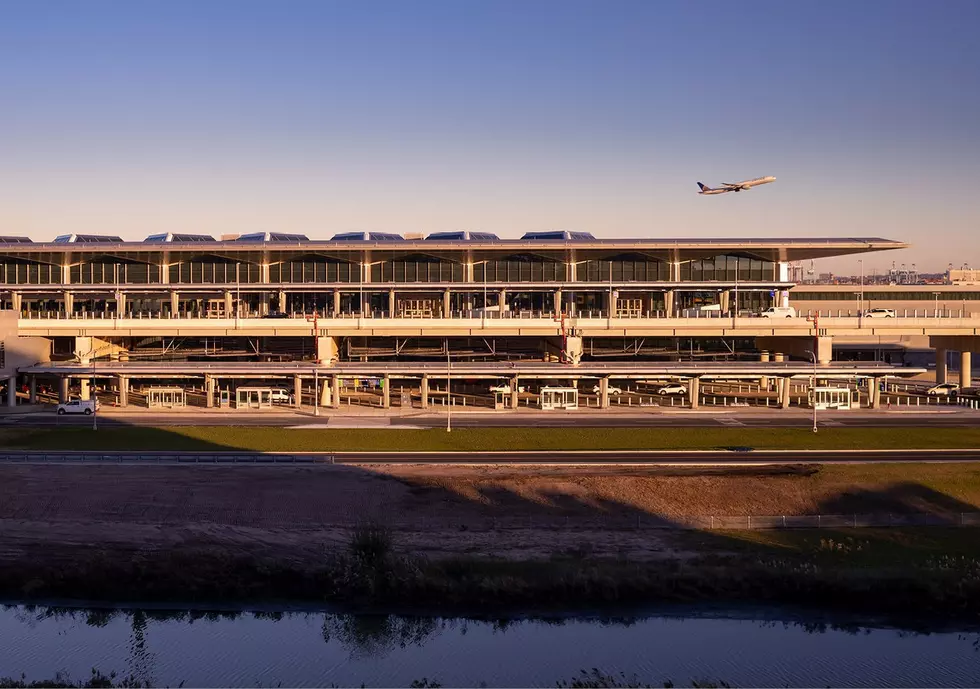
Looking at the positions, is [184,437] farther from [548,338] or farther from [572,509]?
[548,338]

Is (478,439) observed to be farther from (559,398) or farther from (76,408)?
(76,408)

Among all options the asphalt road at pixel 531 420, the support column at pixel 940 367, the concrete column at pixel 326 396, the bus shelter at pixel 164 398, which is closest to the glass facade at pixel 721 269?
the support column at pixel 940 367

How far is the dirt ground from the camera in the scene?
162 feet

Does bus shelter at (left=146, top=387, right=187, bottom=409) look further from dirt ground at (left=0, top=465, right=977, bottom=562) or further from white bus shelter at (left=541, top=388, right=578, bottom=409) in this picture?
white bus shelter at (left=541, top=388, right=578, bottom=409)

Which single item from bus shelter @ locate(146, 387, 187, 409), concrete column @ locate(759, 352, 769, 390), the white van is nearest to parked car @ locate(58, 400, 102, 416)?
bus shelter @ locate(146, 387, 187, 409)

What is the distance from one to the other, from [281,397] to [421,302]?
65.9 ft

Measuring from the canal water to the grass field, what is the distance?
22.6 metres

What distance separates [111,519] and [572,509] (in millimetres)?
23644

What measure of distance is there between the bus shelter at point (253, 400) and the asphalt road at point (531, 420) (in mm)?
3331

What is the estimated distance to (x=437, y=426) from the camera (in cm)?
7525

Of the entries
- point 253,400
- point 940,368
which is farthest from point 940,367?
point 253,400

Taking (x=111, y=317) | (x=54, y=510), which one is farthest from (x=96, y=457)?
(x=111, y=317)

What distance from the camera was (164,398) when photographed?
86875 millimetres

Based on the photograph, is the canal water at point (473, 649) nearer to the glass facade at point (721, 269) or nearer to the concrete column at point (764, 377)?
the concrete column at point (764, 377)
